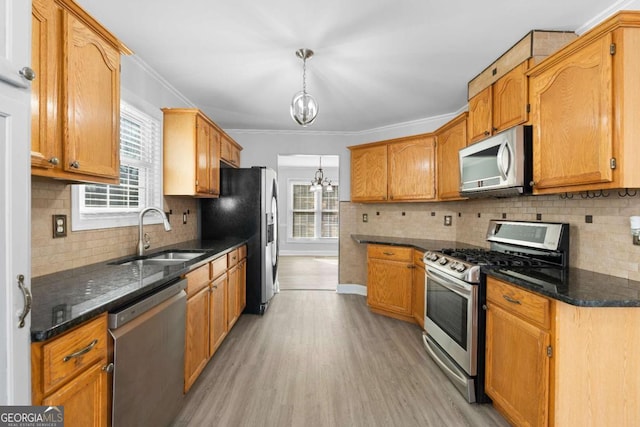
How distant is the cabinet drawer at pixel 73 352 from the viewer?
3.22ft

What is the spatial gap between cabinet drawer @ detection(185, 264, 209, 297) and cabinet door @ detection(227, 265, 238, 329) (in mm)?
644

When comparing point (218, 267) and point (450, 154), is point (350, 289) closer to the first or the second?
point (450, 154)

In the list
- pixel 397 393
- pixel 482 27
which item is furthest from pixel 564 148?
pixel 397 393

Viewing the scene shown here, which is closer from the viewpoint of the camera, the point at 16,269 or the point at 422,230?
the point at 16,269

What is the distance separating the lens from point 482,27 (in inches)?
84.1

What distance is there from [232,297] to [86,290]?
1.85 metres

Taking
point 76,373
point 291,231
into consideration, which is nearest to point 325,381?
point 76,373

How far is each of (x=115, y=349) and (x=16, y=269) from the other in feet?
1.82

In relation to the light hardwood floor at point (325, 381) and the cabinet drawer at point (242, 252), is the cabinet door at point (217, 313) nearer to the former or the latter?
the light hardwood floor at point (325, 381)

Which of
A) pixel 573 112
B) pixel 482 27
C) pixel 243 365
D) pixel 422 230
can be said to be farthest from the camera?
pixel 422 230

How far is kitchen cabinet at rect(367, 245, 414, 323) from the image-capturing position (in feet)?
11.8

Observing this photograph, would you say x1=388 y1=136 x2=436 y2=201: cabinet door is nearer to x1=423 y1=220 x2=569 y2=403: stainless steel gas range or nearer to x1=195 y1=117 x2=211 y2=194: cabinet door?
x1=423 y1=220 x2=569 y2=403: stainless steel gas range

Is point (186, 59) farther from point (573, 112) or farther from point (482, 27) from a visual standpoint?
point (573, 112)

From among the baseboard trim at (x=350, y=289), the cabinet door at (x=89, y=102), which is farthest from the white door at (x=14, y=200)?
the baseboard trim at (x=350, y=289)
